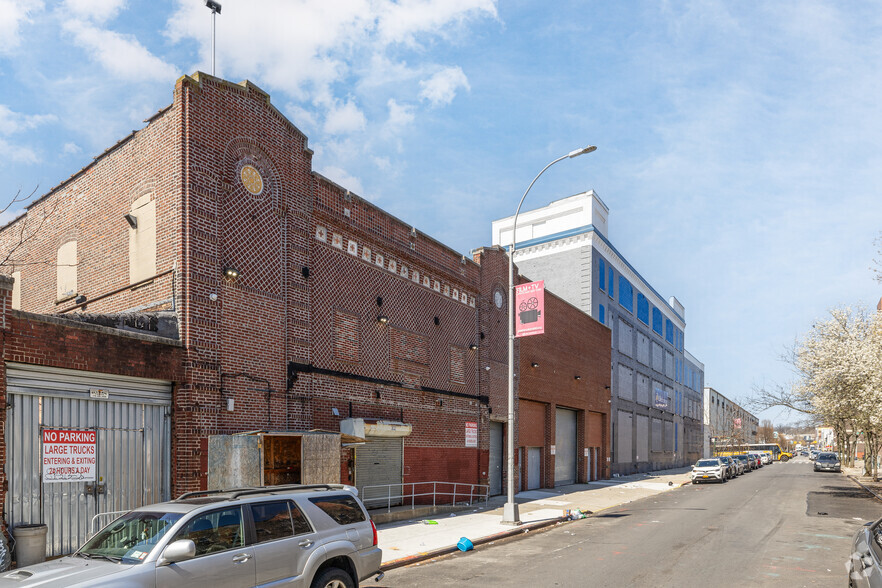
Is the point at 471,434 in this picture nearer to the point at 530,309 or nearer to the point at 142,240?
the point at 530,309

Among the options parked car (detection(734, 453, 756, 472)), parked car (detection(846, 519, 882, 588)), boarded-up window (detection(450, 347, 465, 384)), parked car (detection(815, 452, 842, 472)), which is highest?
boarded-up window (detection(450, 347, 465, 384))

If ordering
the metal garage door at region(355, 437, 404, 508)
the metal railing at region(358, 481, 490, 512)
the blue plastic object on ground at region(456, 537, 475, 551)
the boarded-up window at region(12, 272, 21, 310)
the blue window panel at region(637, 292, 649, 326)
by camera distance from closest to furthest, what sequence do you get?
1. the blue plastic object on ground at region(456, 537, 475, 551)
2. the metal garage door at region(355, 437, 404, 508)
3. the metal railing at region(358, 481, 490, 512)
4. the boarded-up window at region(12, 272, 21, 310)
5. the blue window panel at region(637, 292, 649, 326)

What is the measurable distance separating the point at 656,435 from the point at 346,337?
46.8 m

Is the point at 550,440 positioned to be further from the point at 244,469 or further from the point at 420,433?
the point at 244,469

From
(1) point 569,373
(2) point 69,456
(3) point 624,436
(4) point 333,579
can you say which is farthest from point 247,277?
(3) point 624,436

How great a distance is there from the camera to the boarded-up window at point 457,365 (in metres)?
24.2

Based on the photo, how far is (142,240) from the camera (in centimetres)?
1504

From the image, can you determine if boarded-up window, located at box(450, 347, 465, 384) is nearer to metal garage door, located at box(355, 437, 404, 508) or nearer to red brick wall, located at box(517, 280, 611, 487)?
metal garage door, located at box(355, 437, 404, 508)

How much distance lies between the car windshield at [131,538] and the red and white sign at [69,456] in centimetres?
483

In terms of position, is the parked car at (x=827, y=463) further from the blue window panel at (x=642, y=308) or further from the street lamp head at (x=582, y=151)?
the street lamp head at (x=582, y=151)

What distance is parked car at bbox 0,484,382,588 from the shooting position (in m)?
6.40

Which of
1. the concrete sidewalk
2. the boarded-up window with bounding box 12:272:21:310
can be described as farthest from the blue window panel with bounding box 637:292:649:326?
the boarded-up window with bounding box 12:272:21:310

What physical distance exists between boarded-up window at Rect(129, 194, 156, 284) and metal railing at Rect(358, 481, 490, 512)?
7472 millimetres

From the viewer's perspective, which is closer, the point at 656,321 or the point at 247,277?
the point at 247,277
